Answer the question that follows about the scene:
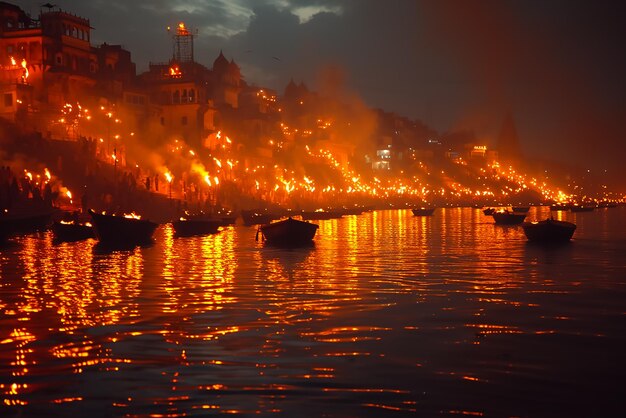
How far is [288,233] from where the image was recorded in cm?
4878

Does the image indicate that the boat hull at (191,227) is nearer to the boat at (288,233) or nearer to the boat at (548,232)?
the boat at (288,233)

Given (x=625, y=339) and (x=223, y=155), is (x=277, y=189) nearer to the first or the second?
(x=223, y=155)

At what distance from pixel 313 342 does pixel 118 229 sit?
120ft

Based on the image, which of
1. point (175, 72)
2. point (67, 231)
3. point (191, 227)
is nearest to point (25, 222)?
point (67, 231)

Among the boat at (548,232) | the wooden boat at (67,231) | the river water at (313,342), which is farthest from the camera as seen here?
the wooden boat at (67,231)

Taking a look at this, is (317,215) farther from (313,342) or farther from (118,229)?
(313,342)

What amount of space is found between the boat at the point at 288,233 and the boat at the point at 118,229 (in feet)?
29.0

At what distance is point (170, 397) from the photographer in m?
10.5

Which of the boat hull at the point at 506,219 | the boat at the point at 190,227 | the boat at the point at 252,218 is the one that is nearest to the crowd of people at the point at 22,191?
the boat at the point at 190,227

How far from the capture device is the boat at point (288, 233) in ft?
160

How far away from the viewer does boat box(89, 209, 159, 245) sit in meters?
48.1

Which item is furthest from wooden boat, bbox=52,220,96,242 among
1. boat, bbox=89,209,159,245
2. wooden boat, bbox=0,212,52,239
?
wooden boat, bbox=0,212,52,239

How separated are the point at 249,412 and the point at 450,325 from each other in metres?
8.01

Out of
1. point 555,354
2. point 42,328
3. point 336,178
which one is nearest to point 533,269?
point 555,354
